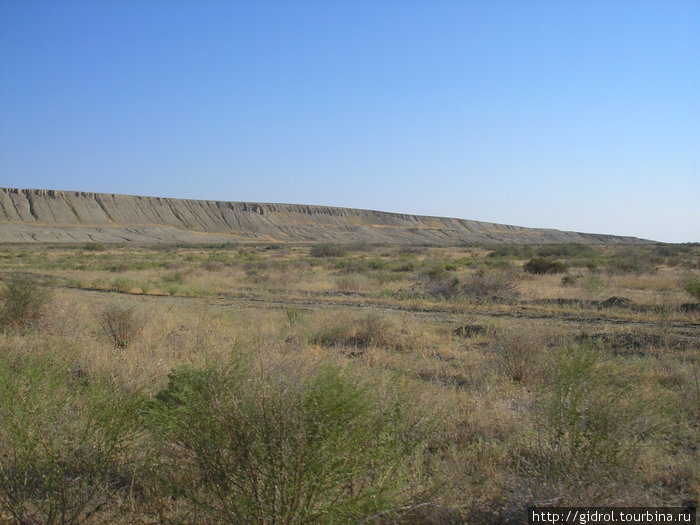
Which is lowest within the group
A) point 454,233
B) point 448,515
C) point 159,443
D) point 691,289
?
point 448,515

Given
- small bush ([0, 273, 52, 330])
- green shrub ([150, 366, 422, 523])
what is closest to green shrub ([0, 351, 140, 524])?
green shrub ([150, 366, 422, 523])

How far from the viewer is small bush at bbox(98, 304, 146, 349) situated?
8539mm

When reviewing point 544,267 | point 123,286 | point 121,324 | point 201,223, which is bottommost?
point 123,286

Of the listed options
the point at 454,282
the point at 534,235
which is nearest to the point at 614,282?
the point at 454,282

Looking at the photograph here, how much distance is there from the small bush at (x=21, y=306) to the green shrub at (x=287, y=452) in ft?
27.9

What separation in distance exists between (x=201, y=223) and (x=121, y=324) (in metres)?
113

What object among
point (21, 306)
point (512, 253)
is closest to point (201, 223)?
point (512, 253)

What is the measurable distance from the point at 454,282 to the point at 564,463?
14356 mm

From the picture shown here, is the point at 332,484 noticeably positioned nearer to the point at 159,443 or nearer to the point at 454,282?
the point at 159,443

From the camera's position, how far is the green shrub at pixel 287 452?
255 centimetres

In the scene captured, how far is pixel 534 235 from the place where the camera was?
14725 centimetres

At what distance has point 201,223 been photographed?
379 ft

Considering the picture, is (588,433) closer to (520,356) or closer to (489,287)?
(520,356)

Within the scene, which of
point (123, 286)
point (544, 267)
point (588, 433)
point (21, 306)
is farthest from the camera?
point (544, 267)
